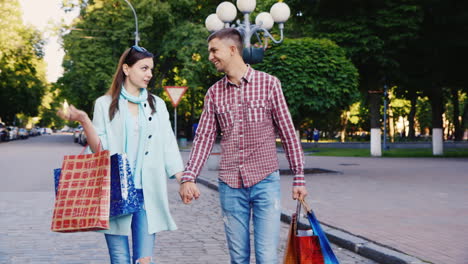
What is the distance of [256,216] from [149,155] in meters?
0.73

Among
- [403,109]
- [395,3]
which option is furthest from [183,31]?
[403,109]

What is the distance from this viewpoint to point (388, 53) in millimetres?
20406

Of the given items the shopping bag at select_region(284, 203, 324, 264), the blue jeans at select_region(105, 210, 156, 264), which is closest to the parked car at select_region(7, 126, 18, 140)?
the blue jeans at select_region(105, 210, 156, 264)

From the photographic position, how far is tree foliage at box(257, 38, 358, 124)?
48.3ft

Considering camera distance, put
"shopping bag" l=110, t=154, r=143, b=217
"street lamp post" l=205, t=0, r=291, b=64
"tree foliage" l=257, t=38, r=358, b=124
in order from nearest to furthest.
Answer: "shopping bag" l=110, t=154, r=143, b=217 < "street lamp post" l=205, t=0, r=291, b=64 < "tree foliage" l=257, t=38, r=358, b=124

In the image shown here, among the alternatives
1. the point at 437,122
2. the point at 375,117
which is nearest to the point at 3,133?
the point at 375,117

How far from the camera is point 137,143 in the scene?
3402 mm

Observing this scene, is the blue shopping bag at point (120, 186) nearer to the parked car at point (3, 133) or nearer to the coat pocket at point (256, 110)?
the coat pocket at point (256, 110)

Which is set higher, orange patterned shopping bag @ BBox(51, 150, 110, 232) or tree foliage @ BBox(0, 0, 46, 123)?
tree foliage @ BBox(0, 0, 46, 123)

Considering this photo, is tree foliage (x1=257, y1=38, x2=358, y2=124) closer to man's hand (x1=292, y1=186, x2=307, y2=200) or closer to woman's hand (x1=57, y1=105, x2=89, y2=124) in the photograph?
man's hand (x1=292, y1=186, x2=307, y2=200)

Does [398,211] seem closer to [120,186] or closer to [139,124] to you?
[139,124]

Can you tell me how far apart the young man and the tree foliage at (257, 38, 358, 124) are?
1131 cm

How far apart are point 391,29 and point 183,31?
55.3 ft

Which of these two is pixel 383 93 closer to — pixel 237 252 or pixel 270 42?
pixel 270 42
